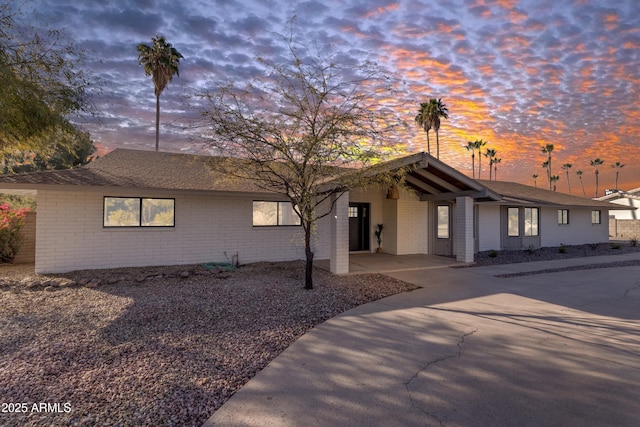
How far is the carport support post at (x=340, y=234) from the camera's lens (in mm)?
9453

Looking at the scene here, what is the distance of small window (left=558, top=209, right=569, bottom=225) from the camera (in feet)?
61.4

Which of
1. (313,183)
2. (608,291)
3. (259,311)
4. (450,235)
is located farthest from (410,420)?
(450,235)

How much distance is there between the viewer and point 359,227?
14484mm

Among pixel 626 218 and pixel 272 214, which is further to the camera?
pixel 626 218

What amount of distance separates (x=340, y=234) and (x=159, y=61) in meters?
19.4

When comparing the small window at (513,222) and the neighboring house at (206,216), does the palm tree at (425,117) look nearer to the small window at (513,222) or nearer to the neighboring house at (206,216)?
the small window at (513,222)

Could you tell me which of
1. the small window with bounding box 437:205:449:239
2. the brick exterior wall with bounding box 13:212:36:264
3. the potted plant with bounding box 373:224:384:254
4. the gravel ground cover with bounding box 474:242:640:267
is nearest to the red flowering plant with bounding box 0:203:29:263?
the brick exterior wall with bounding box 13:212:36:264

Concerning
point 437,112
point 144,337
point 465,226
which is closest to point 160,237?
point 144,337

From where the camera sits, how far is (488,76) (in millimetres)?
10758

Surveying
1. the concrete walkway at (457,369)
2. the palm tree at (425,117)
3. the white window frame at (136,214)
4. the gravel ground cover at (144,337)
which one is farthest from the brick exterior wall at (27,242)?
the palm tree at (425,117)

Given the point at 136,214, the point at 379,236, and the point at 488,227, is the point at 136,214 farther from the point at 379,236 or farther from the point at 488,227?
the point at 488,227

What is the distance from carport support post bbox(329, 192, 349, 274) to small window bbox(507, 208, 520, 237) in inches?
434

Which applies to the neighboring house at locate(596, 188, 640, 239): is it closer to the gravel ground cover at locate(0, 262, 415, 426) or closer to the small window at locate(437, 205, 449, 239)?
the small window at locate(437, 205, 449, 239)

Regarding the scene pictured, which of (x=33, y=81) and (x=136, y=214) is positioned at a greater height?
(x=33, y=81)
